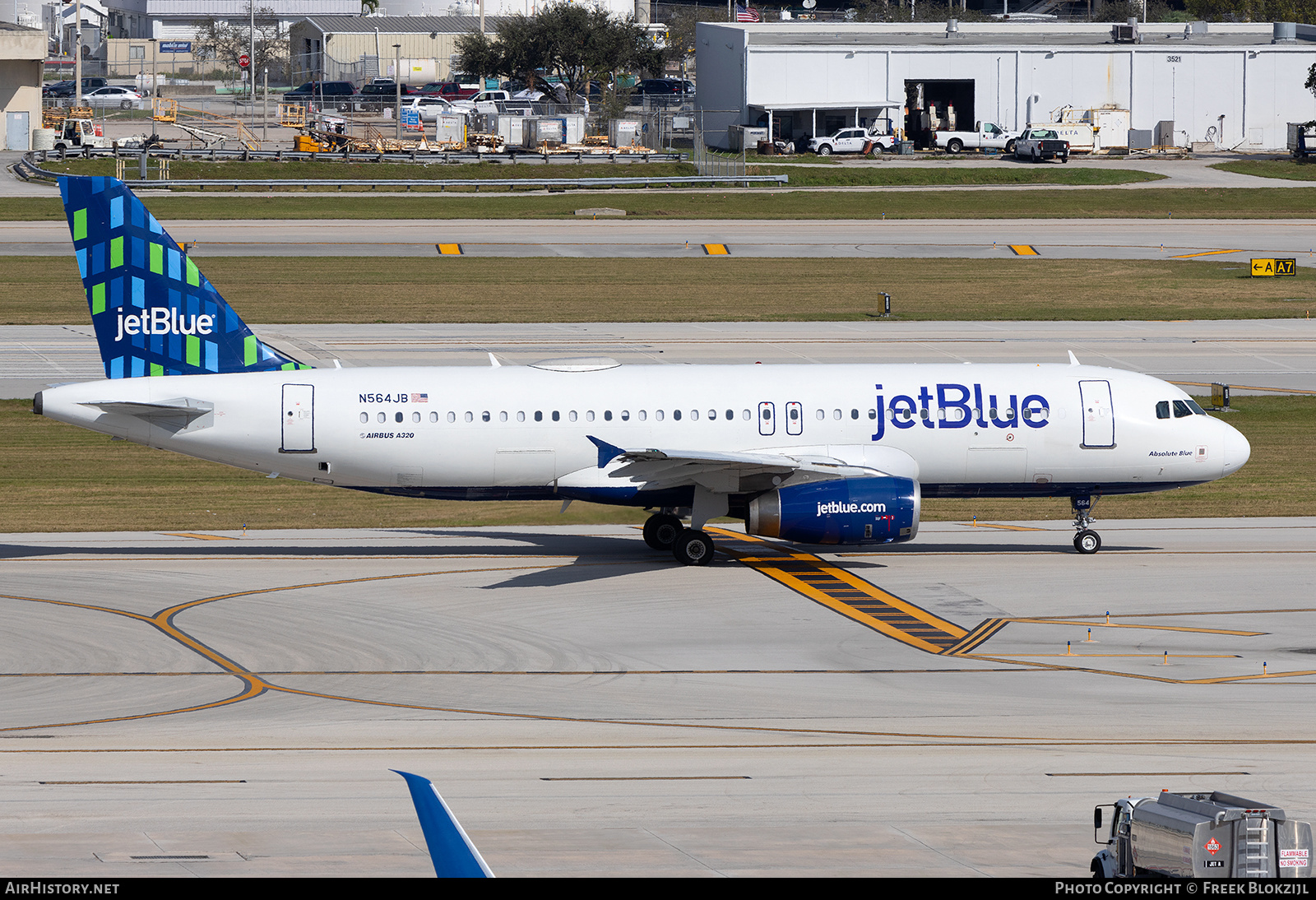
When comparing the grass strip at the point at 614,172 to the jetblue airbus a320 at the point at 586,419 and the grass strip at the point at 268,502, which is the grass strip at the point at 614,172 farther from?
the jetblue airbus a320 at the point at 586,419

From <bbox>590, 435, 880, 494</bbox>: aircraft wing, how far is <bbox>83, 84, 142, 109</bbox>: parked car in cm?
15602

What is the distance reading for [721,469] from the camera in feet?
111

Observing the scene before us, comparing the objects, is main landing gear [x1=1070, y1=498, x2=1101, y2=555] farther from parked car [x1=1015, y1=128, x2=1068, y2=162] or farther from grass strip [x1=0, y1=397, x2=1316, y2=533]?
parked car [x1=1015, y1=128, x2=1068, y2=162]

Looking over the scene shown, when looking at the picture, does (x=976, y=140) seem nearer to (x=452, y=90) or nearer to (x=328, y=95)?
(x=452, y=90)

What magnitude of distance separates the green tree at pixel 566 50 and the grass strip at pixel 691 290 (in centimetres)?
8716

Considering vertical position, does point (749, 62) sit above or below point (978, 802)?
above

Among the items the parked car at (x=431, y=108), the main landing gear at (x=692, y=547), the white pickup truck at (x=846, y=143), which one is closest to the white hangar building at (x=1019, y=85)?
the white pickup truck at (x=846, y=143)

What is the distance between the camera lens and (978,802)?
66.7ft

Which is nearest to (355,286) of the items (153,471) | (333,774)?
(153,471)

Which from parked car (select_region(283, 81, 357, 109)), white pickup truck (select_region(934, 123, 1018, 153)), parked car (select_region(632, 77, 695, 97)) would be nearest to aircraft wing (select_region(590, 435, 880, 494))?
white pickup truck (select_region(934, 123, 1018, 153))

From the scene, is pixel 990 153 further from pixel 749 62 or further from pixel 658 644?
pixel 658 644

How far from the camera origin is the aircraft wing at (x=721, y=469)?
32625 mm

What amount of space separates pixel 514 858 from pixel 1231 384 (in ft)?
154
